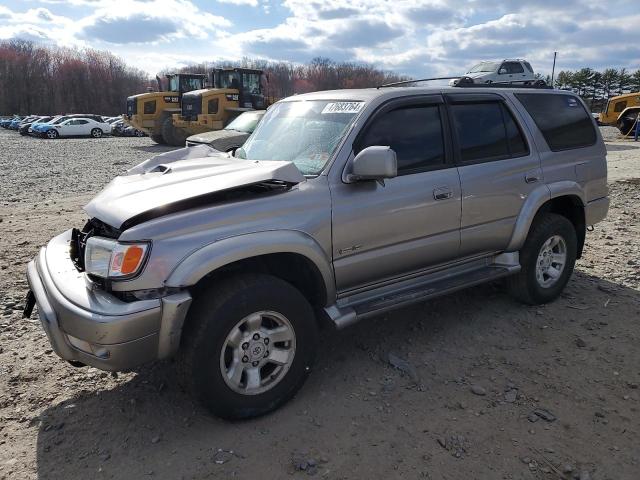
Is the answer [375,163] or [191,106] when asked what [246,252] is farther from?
[191,106]

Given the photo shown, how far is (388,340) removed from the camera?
4.11 m

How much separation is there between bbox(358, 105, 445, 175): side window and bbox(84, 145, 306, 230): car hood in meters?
0.73

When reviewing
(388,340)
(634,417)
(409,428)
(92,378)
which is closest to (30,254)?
(92,378)

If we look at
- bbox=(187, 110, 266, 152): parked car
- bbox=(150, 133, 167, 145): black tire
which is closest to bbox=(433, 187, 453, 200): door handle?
bbox=(187, 110, 266, 152): parked car

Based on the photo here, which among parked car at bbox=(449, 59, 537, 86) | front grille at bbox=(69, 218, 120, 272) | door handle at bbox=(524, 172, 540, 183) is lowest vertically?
front grille at bbox=(69, 218, 120, 272)

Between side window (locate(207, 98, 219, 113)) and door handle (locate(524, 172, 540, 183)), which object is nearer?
door handle (locate(524, 172, 540, 183))

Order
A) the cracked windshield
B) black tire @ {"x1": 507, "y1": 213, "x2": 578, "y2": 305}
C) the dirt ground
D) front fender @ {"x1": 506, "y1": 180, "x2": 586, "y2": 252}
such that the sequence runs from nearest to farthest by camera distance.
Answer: the dirt ground → the cracked windshield → front fender @ {"x1": 506, "y1": 180, "x2": 586, "y2": 252} → black tire @ {"x1": 507, "y1": 213, "x2": 578, "y2": 305}

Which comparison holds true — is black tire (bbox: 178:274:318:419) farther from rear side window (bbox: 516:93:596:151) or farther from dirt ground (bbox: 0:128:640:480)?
rear side window (bbox: 516:93:596:151)

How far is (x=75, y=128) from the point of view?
1409 inches

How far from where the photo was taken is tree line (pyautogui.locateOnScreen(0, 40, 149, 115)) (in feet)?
238

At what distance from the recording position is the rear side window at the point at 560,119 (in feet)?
15.0

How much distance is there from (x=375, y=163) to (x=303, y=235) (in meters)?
0.63

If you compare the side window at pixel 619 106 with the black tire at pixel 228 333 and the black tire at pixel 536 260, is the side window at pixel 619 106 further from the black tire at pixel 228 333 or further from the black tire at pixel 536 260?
the black tire at pixel 228 333

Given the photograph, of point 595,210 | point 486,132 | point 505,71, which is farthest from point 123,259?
point 505,71
